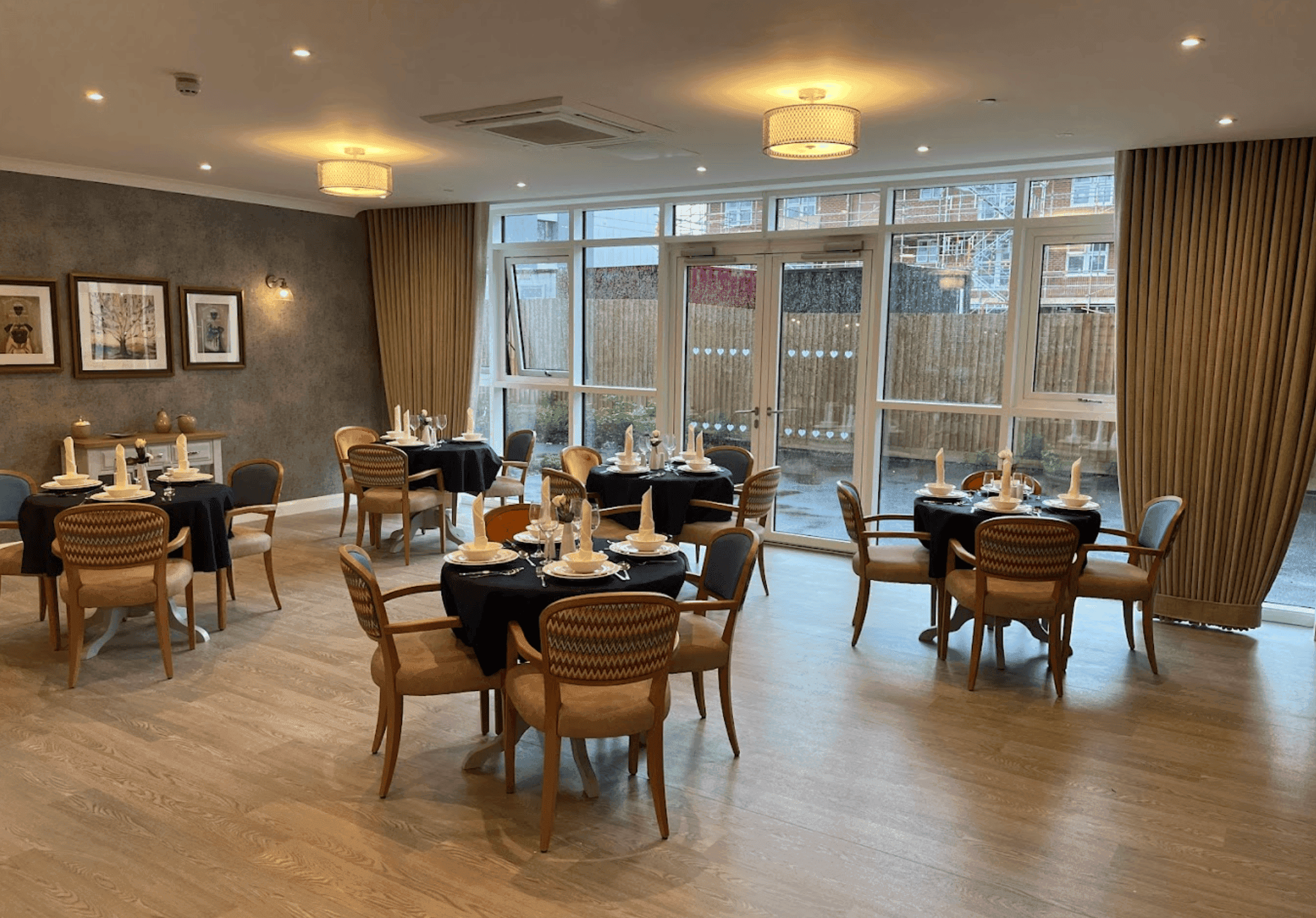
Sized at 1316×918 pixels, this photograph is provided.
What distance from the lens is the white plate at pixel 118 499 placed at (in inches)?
208

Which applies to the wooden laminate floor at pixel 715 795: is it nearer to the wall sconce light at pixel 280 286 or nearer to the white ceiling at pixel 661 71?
the white ceiling at pixel 661 71

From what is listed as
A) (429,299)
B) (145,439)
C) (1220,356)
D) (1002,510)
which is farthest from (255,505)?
(1220,356)

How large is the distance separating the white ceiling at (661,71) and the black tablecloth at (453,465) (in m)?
2.28

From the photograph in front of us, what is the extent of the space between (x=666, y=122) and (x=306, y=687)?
3667 millimetres

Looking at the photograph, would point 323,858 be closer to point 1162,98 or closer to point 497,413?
point 1162,98

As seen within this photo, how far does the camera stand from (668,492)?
21.1 ft

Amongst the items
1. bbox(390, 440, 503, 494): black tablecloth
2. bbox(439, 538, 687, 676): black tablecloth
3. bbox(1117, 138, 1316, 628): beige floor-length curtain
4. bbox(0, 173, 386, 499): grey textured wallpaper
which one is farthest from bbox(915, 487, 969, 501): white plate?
bbox(0, 173, 386, 499): grey textured wallpaper

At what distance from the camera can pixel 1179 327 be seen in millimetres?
5914

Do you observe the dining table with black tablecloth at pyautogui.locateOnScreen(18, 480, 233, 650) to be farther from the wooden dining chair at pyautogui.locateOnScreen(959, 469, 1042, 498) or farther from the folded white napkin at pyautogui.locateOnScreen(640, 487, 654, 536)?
the wooden dining chair at pyautogui.locateOnScreen(959, 469, 1042, 498)

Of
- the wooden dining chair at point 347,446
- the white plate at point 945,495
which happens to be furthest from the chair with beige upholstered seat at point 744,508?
the wooden dining chair at point 347,446

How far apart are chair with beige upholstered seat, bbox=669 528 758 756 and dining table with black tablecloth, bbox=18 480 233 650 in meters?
2.89

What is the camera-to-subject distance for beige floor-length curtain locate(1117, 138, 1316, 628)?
5.57 meters

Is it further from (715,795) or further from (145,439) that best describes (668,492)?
(145,439)

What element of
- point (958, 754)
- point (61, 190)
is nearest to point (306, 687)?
point (958, 754)
